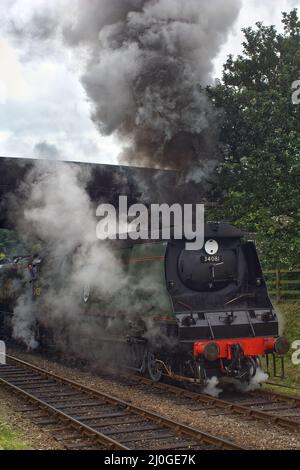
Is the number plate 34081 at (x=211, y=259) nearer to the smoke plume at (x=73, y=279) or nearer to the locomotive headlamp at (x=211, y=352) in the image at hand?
the smoke plume at (x=73, y=279)

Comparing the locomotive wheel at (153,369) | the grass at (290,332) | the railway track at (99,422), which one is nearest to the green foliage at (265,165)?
the grass at (290,332)

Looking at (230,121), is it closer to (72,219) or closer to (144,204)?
(144,204)

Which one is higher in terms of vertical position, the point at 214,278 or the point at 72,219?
the point at 72,219

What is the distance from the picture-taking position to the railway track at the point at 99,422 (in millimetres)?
7004

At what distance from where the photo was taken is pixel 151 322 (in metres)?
10.1

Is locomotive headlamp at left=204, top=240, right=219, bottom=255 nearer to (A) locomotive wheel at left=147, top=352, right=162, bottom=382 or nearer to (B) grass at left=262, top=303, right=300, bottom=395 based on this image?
(A) locomotive wheel at left=147, top=352, right=162, bottom=382

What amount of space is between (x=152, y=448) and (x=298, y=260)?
7539 millimetres

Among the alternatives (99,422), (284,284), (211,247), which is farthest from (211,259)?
(284,284)

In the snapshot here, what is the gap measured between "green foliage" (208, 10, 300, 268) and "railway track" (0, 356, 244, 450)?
596 cm

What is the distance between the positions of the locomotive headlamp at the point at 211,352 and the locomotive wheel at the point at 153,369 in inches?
64.4

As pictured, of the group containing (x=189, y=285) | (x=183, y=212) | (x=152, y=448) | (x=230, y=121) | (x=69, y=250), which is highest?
(x=230, y=121)

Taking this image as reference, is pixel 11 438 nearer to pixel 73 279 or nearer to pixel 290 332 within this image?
pixel 73 279

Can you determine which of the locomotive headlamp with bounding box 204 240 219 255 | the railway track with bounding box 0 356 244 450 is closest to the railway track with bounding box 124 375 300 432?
the railway track with bounding box 0 356 244 450
